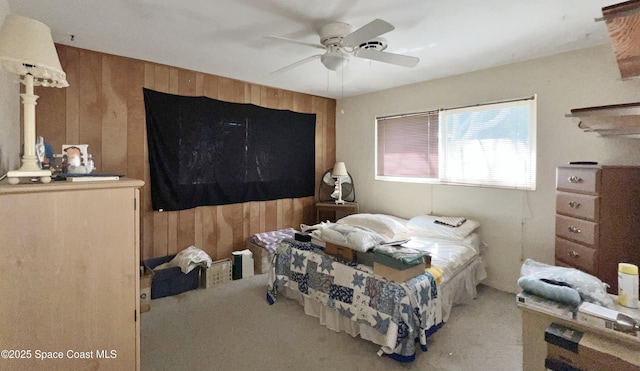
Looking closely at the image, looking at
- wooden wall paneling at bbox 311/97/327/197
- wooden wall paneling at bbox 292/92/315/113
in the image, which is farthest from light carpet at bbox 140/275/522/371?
wooden wall paneling at bbox 292/92/315/113

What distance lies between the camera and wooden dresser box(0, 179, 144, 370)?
0.93 m

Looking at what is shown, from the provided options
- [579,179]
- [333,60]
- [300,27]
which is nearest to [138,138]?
[300,27]

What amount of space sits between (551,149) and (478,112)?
0.80m

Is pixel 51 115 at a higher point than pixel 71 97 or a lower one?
lower

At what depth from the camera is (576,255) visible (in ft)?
7.09

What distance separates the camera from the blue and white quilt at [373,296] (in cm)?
186

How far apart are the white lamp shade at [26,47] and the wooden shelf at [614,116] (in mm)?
2650

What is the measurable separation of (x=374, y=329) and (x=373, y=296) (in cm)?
26

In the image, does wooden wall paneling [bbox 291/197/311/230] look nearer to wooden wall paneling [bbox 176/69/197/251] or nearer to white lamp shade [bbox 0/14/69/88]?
wooden wall paneling [bbox 176/69/197/251]

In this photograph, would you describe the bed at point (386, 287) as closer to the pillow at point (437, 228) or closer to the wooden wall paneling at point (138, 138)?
the pillow at point (437, 228)

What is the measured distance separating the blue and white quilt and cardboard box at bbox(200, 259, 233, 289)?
1039mm

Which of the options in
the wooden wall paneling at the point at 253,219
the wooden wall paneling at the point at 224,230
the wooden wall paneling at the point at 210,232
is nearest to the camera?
the wooden wall paneling at the point at 210,232

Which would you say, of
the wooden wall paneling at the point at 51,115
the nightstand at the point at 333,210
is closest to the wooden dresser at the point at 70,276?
the wooden wall paneling at the point at 51,115

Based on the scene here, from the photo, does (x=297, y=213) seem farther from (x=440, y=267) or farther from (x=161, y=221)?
(x=440, y=267)
